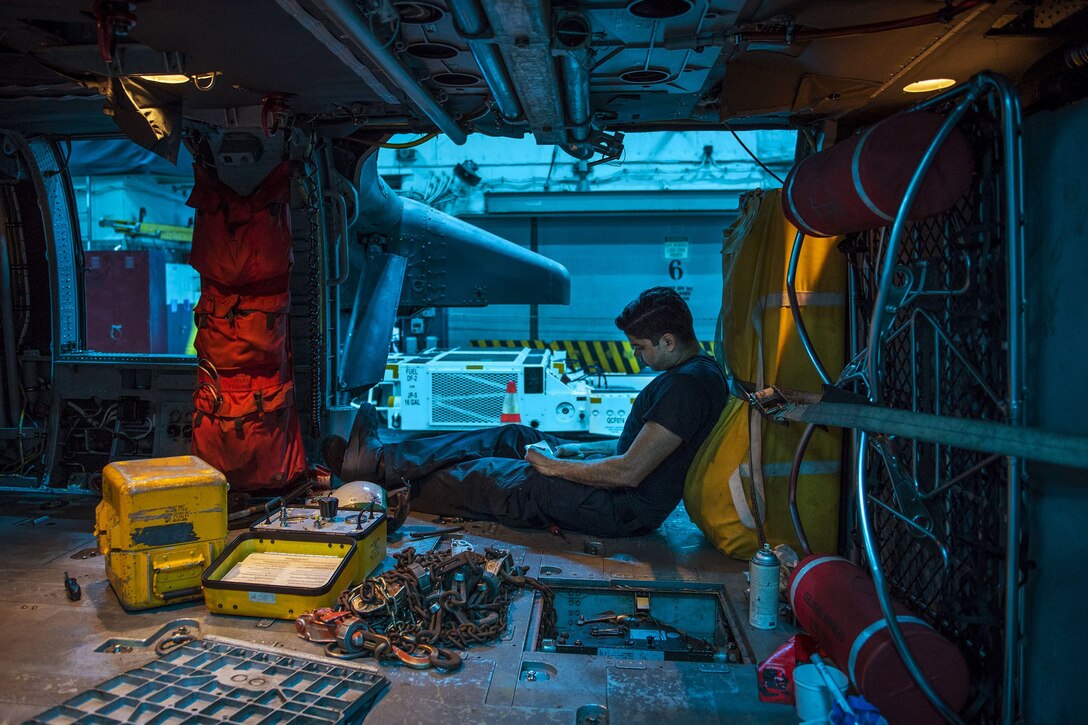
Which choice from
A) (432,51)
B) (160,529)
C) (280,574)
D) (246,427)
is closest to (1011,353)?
(432,51)

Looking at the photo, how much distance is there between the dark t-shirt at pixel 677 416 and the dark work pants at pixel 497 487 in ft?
0.43

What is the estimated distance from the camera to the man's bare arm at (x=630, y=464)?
13.2ft

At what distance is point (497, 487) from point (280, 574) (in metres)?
1.49

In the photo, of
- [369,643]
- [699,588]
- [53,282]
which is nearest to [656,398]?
[699,588]

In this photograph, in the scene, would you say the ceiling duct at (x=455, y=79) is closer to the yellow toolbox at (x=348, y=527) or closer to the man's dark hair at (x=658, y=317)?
the man's dark hair at (x=658, y=317)

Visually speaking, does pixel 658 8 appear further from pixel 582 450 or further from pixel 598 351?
pixel 598 351

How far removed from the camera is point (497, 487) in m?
4.61

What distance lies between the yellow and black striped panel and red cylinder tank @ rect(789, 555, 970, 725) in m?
10.3

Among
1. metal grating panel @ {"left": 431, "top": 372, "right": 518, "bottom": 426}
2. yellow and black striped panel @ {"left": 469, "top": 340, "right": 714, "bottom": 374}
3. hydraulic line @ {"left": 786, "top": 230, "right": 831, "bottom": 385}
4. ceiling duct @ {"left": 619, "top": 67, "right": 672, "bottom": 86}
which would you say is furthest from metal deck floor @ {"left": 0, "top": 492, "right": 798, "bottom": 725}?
yellow and black striped panel @ {"left": 469, "top": 340, "right": 714, "bottom": 374}

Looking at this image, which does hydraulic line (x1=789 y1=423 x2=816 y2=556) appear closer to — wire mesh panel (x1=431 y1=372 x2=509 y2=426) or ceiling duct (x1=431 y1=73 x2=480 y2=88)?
ceiling duct (x1=431 y1=73 x2=480 y2=88)

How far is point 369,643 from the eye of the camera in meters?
3.04

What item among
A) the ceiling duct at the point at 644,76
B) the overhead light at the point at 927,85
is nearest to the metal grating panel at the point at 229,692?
the ceiling duct at the point at 644,76

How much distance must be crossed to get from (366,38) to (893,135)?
2.16 metres

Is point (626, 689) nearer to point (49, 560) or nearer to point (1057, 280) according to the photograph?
point (1057, 280)
